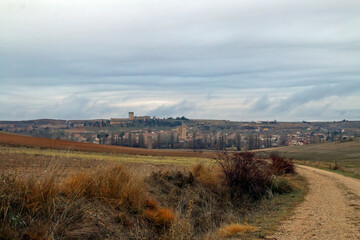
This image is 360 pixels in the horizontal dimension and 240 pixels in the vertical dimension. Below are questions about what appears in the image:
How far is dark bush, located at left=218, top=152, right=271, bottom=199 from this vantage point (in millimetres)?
17156

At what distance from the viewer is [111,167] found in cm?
1128

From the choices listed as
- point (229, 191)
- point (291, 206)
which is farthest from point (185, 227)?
point (229, 191)

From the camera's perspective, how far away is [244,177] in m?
17.5

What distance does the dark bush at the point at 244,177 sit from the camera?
675 inches

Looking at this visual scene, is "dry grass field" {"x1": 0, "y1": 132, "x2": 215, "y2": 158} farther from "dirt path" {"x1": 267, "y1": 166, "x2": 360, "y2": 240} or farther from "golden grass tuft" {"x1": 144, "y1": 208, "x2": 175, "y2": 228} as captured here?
"golden grass tuft" {"x1": 144, "y1": 208, "x2": 175, "y2": 228}

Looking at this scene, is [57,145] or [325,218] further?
[57,145]

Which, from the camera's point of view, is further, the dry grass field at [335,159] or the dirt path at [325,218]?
the dry grass field at [335,159]

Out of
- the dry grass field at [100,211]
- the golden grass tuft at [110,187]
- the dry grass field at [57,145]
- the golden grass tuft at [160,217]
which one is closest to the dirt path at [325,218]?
the dry grass field at [100,211]

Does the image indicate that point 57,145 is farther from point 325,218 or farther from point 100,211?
point 325,218

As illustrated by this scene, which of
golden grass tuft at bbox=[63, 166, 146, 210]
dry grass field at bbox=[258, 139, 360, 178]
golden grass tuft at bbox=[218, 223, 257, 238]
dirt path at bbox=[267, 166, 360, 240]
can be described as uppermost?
golden grass tuft at bbox=[63, 166, 146, 210]

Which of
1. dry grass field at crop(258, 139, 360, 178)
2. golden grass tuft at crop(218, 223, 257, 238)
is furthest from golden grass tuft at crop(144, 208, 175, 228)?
dry grass field at crop(258, 139, 360, 178)

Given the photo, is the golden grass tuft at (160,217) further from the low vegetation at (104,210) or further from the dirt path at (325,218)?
the dirt path at (325,218)

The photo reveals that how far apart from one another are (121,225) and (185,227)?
1.59 meters

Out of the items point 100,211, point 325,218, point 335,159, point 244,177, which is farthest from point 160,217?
point 335,159
